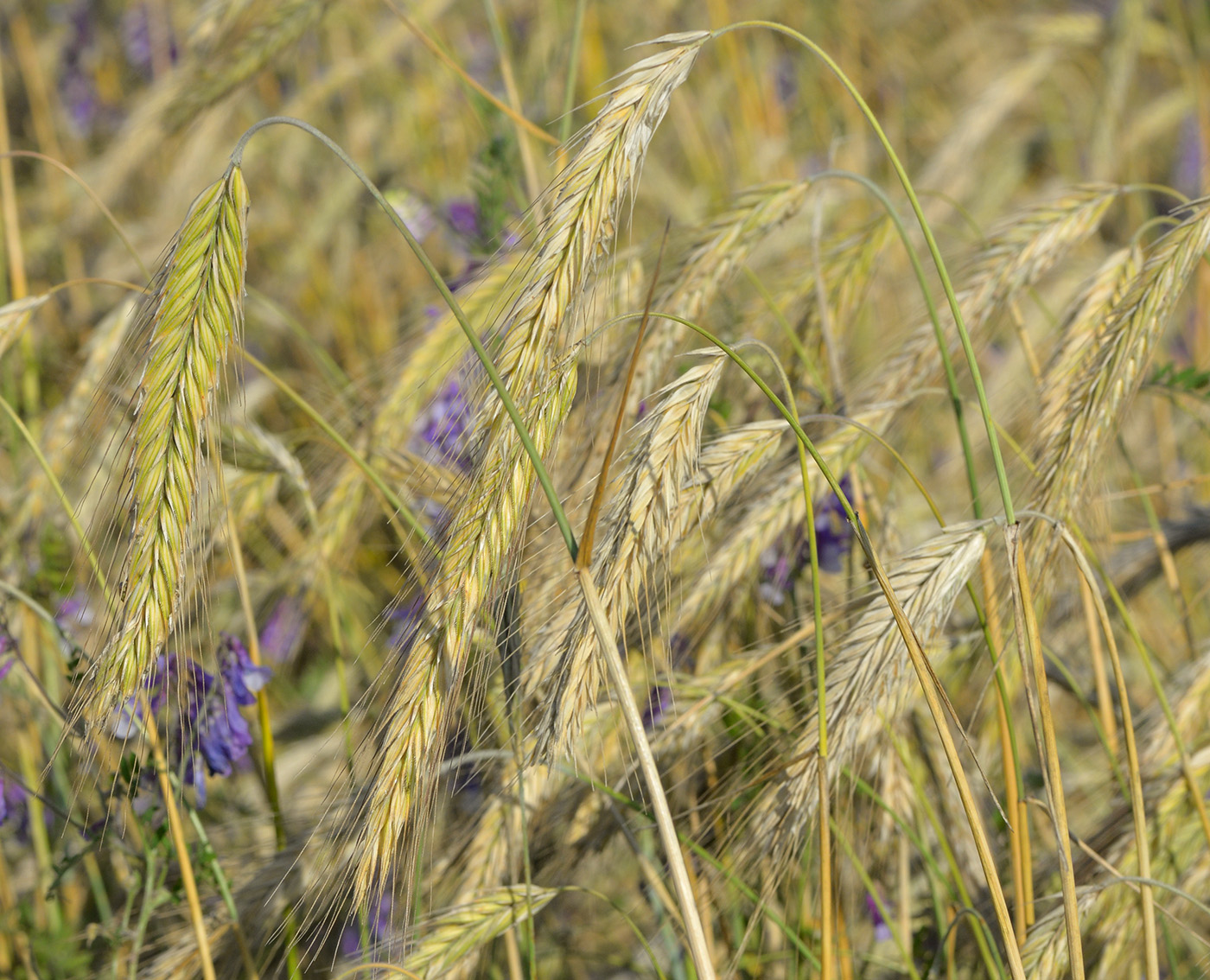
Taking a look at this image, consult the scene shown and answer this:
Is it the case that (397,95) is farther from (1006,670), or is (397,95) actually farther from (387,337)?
(1006,670)

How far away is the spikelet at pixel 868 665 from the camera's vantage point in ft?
2.96

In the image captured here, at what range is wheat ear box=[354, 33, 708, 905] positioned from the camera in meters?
0.78

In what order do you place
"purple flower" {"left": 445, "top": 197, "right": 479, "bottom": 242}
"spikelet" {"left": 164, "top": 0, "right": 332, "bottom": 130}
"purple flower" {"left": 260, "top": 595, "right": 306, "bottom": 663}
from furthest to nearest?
1. "purple flower" {"left": 445, "top": 197, "right": 479, "bottom": 242}
2. "purple flower" {"left": 260, "top": 595, "right": 306, "bottom": 663}
3. "spikelet" {"left": 164, "top": 0, "right": 332, "bottom": 130}

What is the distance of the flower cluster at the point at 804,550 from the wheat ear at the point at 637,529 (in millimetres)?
401

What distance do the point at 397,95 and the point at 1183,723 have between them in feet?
9.47

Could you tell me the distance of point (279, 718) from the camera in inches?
79.7

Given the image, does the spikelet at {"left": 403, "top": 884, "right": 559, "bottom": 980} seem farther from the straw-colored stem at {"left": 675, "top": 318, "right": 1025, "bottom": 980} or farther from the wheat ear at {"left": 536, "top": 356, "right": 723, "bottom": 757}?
the straw-colored stem at {"left": 675, "top": 318, "right": 1025, "bottom": 980}

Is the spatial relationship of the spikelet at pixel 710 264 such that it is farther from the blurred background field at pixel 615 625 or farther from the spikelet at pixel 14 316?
the spikelet at pixel 14 316

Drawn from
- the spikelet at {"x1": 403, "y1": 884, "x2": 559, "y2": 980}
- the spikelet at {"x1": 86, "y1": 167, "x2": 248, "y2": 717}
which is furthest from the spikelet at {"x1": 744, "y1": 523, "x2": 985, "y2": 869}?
the spikelet at {"x1": 86, "y1": 167, "x2": 248, "y2": 717}

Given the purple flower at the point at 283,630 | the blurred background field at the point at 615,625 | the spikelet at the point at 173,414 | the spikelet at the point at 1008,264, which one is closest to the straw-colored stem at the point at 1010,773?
the blurred background field at the point at 615,625

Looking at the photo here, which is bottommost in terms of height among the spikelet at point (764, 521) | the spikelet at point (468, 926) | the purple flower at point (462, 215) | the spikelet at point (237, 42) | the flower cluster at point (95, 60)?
the spikelet at point (468, 926)

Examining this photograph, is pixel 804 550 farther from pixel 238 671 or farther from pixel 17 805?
pixel 17 805

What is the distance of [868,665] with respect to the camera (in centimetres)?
92

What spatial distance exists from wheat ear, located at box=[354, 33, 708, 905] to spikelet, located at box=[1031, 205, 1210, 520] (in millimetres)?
561
